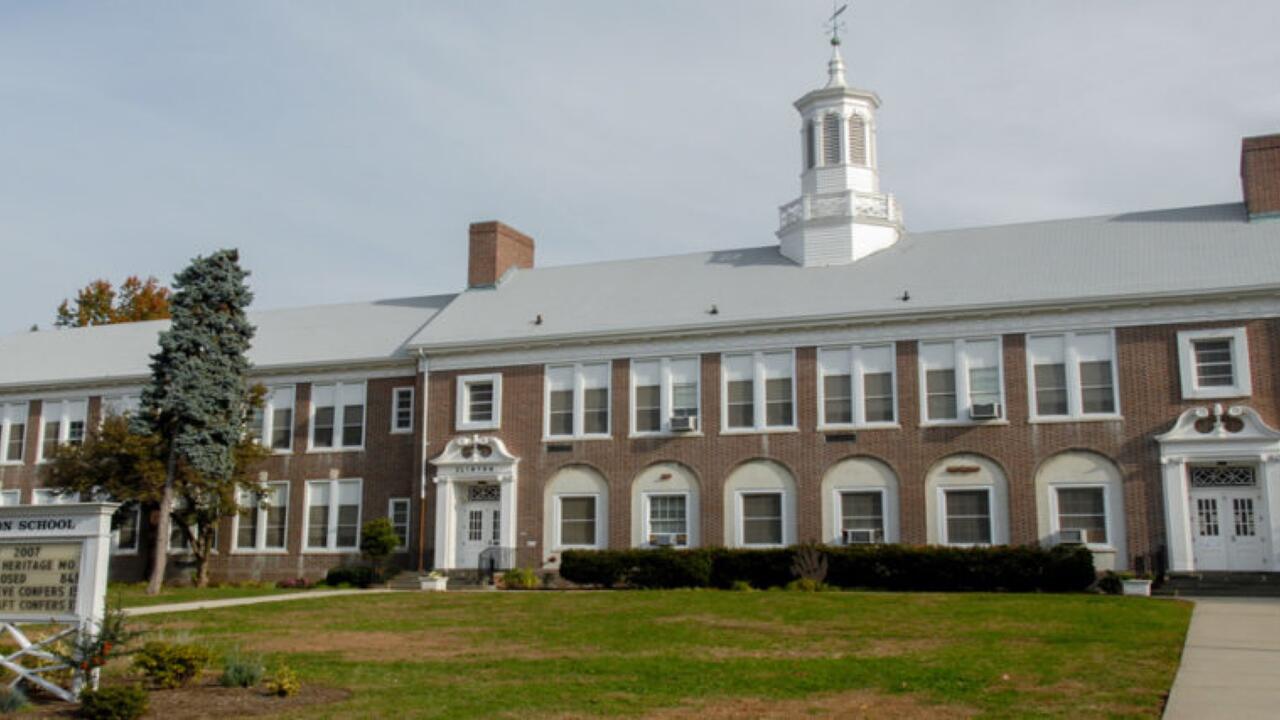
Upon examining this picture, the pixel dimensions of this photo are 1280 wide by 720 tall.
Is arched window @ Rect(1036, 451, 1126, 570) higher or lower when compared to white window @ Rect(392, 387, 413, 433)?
lower

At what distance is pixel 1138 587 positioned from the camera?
2623 centimetres

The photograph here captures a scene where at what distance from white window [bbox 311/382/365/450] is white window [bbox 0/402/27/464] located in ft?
40.6

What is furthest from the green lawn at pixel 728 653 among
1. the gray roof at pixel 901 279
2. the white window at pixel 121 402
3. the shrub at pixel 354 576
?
the white window at pixel 121 402

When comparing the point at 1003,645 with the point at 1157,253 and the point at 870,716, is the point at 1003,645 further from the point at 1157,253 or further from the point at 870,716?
the point at 1157,253

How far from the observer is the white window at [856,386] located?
31969 mm

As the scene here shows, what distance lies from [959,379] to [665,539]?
896cm

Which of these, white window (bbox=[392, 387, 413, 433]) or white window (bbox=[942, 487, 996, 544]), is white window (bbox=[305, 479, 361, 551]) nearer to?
white window (bbox=[392, 387, 413, 433])

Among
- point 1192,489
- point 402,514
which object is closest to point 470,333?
point 402,514

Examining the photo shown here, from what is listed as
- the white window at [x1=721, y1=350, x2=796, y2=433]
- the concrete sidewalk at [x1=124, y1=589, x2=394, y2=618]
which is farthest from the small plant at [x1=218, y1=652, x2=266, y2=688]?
the white window at [x1=721, y1=350, x2=796, y2=433]

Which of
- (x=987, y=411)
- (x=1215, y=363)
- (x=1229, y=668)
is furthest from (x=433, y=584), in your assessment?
(x=1229, y=668)

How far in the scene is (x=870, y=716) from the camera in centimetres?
1113

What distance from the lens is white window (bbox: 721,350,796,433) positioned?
32969 millimetres

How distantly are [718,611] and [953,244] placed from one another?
17428 mm

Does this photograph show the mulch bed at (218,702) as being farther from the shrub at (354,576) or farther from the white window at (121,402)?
the white window at (121,402)
